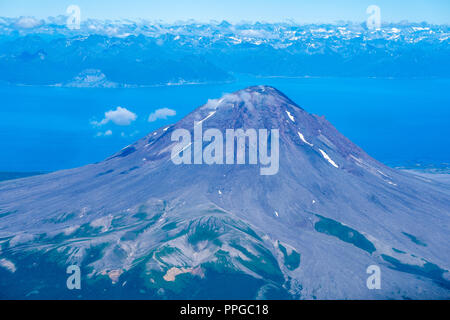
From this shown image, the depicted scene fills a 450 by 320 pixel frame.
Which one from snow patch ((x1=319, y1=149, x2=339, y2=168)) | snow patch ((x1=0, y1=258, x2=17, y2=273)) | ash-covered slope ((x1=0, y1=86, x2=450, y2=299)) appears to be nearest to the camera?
ash-covered slope ((x1=0, y1=86, x2=450, y2=299))

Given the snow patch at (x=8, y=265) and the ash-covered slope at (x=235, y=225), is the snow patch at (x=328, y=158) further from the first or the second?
the snow patch at (x=8, y=265)

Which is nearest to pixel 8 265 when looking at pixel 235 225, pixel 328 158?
pixel 235 225

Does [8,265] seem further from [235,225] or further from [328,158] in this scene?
[328,158]

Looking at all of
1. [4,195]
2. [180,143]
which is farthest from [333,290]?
[4,195]

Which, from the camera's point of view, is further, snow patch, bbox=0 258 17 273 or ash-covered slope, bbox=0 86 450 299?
snow patch, bbox=0 258 17 273

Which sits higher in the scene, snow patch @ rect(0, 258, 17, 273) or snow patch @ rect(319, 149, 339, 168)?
snow patch @ rect(319, 149, 339, 168)

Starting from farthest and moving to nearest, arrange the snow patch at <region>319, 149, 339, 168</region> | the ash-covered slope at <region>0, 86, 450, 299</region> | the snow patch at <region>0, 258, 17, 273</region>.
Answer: the snow patch at <region>319, 149, 339, 168</region>
the snow patch at <region>0, 258, 17, 273</region>
the ash-covered slope at <region>0, 86, 450, 299</region>

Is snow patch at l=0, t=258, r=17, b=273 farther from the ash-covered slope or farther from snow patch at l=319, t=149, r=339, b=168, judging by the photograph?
snow patch at l=319, t=149, r=339, b=168

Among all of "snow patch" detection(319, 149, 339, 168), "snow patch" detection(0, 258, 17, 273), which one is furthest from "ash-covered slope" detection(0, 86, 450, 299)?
"snow patch" detection(319, 149, 339, 168)

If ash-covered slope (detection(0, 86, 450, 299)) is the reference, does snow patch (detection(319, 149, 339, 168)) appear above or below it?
above
